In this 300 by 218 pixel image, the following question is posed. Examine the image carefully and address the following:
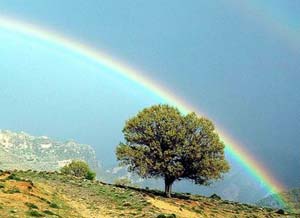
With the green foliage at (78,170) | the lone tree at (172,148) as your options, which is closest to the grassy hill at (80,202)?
the lone tree at (172,148)

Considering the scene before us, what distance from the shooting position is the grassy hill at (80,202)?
138 feet

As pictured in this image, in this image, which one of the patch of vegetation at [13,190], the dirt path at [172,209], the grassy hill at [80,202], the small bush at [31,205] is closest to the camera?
the small bush at [31,205]

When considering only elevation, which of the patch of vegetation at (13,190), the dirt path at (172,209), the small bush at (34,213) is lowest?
the small bush at (34,213)

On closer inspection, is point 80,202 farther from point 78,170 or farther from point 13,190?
point 78,170

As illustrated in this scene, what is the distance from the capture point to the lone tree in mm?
75312

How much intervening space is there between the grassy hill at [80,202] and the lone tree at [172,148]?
6386 mm

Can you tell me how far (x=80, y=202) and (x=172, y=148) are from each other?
81.7 ft

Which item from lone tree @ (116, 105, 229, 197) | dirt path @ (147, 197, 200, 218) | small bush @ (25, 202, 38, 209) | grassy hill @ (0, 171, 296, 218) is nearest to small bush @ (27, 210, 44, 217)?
grassy hill @ (0, 171, 296, 218)

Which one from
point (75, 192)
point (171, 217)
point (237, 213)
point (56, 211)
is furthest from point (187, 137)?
point (56, 211)

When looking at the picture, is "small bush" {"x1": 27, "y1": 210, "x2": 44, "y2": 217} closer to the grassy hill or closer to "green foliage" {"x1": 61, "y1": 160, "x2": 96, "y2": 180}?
the grassy hill

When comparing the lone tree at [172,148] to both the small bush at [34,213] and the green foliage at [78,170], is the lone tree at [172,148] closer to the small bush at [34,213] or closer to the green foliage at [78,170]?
the small bush at [34,213]

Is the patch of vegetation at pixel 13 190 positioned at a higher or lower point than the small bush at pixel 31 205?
higher

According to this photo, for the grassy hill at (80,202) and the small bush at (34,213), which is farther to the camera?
the grassy hill at (80,202)

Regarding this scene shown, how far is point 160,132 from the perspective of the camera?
253 ft
